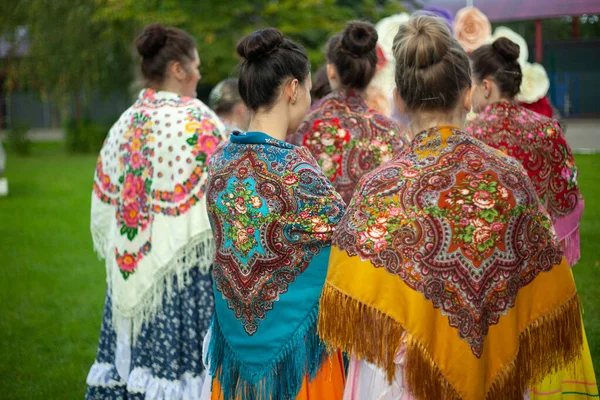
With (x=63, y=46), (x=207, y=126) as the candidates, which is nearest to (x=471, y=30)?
(x=207, y=126)

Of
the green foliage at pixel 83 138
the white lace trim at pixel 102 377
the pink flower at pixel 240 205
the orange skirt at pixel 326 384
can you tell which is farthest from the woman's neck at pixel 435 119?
the green foliage at pixel 83 138

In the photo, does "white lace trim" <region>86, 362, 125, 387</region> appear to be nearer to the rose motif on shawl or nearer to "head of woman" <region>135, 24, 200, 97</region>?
"head of woman" <region>135, 24, 200, 97</region>

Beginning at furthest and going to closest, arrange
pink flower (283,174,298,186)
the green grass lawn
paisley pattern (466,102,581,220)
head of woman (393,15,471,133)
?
the green grass lawn, paisley pattern (466,102,581,220), pink flower (283,174,298,186), head of woman (393,15,471,133)

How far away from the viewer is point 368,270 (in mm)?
2174

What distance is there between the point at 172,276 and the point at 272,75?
1.46 metres

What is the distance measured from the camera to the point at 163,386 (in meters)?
3.63

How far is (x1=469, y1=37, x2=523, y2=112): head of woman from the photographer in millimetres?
3498

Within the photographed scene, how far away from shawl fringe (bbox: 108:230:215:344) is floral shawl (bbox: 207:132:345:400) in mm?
1051

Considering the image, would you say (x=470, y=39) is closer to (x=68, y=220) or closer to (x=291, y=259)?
(x=291, y=259)

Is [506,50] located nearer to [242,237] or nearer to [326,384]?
[242,237]

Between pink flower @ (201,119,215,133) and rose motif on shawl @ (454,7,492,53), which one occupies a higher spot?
rose motif on shawl @ (454,7,492,53)

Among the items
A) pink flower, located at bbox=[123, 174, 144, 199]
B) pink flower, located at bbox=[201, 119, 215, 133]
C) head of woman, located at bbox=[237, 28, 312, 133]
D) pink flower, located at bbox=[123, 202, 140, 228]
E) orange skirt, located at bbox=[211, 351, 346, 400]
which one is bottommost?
orange skirt, located at bbox=[211, 351, 346, 400]

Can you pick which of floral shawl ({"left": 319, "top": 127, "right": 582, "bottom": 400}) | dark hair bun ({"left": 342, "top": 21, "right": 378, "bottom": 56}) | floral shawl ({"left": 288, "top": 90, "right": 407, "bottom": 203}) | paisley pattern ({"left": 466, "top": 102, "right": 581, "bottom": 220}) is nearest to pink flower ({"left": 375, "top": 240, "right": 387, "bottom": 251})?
floral shawl ({"left": 319, "top": 127, "right": 582, "bottom": 400})

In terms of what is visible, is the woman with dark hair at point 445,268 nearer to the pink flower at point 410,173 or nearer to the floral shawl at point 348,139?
the pink flower at point 410,173
